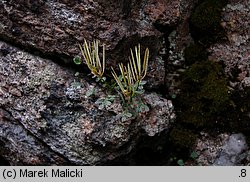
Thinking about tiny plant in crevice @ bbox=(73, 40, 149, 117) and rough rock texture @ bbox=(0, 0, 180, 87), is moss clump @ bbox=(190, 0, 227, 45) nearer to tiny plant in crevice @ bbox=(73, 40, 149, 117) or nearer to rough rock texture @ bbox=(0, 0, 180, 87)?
rough rock texture @ bbox=(0, 0, 180, 87)

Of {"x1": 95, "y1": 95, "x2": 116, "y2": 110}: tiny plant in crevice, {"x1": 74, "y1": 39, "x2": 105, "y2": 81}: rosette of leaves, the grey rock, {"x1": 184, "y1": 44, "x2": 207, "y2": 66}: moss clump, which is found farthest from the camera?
{"x1": 184, "y1": 44, "x2": 207, "y2": 66}: moss clump

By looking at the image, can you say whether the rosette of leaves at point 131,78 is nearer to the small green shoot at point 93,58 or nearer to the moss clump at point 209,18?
the small green shoot at point 93,58

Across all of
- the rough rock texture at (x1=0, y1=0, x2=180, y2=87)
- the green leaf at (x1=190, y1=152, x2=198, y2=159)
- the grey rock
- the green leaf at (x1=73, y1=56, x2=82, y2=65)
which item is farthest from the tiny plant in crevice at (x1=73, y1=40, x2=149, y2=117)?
the grey rock

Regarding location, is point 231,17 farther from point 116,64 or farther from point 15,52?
point 15,52

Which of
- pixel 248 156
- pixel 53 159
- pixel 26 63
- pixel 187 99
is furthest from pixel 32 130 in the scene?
pixel 248 156
